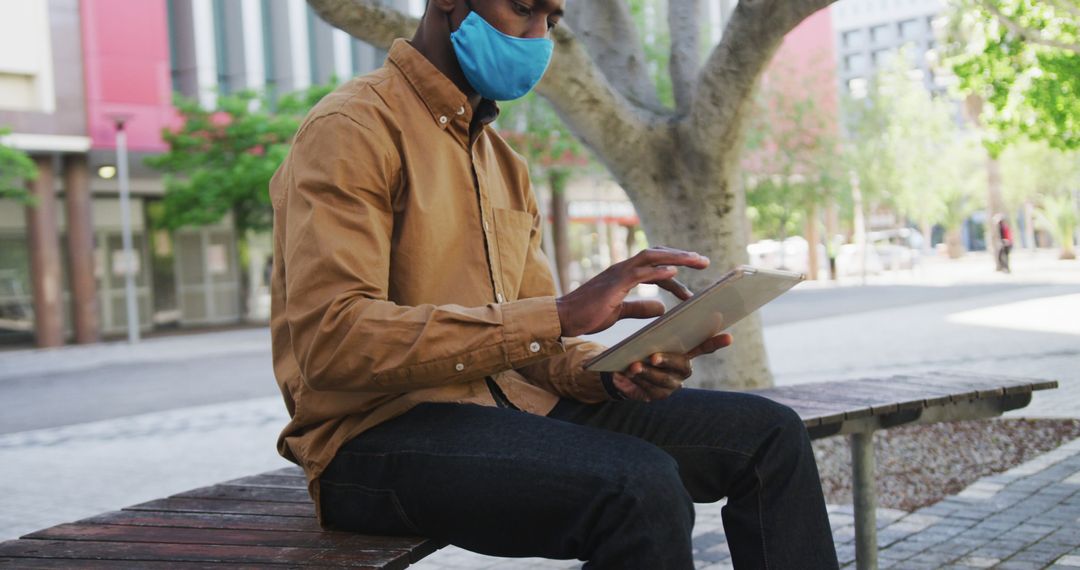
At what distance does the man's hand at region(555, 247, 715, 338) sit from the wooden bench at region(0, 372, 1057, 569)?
22.3 inches

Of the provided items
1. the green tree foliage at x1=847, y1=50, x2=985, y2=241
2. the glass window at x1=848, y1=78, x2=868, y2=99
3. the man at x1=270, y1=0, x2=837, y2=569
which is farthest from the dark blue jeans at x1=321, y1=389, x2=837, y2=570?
the glass window at x1=848, y1=78, x2=868, y2=99

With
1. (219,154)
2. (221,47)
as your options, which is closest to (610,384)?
(219,154)

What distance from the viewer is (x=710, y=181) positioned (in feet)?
19.2

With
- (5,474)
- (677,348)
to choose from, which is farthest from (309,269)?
(5,474)

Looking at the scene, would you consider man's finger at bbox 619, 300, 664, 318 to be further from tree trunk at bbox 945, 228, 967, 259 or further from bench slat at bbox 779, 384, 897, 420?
tree trunk at bbox 945, 228, 967, 259

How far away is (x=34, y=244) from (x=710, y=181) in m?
23.6

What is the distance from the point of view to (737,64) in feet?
17.7

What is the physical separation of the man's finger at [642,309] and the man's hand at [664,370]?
0.36 feet

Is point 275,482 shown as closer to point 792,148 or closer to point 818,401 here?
point 818,401

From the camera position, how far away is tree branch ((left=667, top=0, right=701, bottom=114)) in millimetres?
6168

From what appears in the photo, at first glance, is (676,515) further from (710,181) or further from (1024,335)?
(1024,335)

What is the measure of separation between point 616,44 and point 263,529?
14.6 ft

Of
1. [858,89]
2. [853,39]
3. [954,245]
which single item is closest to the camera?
[858,89]

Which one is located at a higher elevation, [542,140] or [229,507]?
[542,140]
